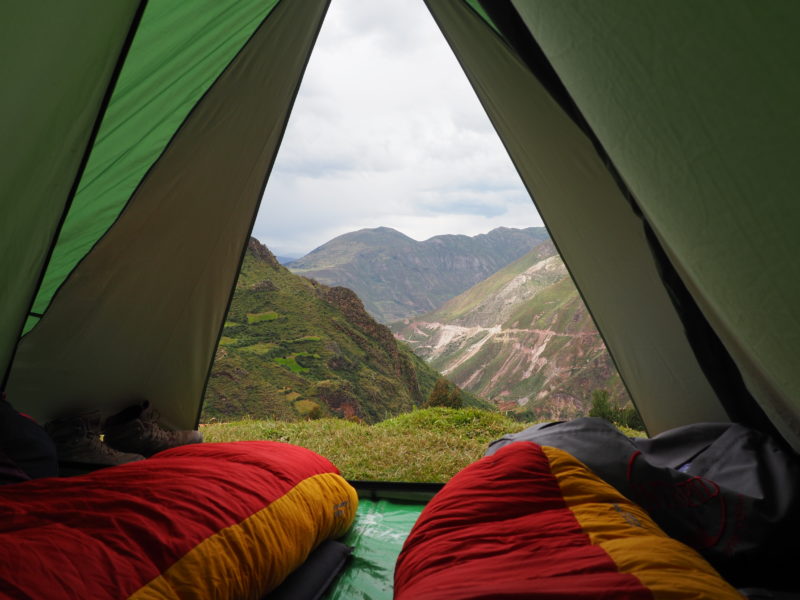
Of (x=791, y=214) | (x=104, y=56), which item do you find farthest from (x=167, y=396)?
(x=791, y=214)

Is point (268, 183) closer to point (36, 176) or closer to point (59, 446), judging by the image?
point (36, 176)

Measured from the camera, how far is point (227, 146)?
7.82 ft

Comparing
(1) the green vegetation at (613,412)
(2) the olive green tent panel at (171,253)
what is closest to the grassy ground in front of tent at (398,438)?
(1) the green vegetation at (613,412)

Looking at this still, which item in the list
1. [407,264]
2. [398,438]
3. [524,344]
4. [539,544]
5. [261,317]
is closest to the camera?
[539,544]

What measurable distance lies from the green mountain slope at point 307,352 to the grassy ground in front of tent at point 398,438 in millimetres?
7196

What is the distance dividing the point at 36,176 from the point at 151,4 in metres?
0.68

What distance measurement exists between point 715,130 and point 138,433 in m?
2.82

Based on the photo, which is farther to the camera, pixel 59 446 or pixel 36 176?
pixel 59 446

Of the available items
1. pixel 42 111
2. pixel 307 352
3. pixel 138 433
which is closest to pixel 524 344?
pixel 307 352

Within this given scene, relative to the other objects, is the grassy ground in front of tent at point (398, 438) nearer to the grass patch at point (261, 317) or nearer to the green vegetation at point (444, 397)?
the green vegetation at point (444, 397)

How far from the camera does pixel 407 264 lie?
82125 millimetres

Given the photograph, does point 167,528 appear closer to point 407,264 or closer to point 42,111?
point 42,111

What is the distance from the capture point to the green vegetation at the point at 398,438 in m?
2.86

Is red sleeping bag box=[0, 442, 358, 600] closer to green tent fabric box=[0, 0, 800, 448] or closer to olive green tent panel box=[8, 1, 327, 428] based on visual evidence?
green tent fabric box=[0, 0, 800, 448]
